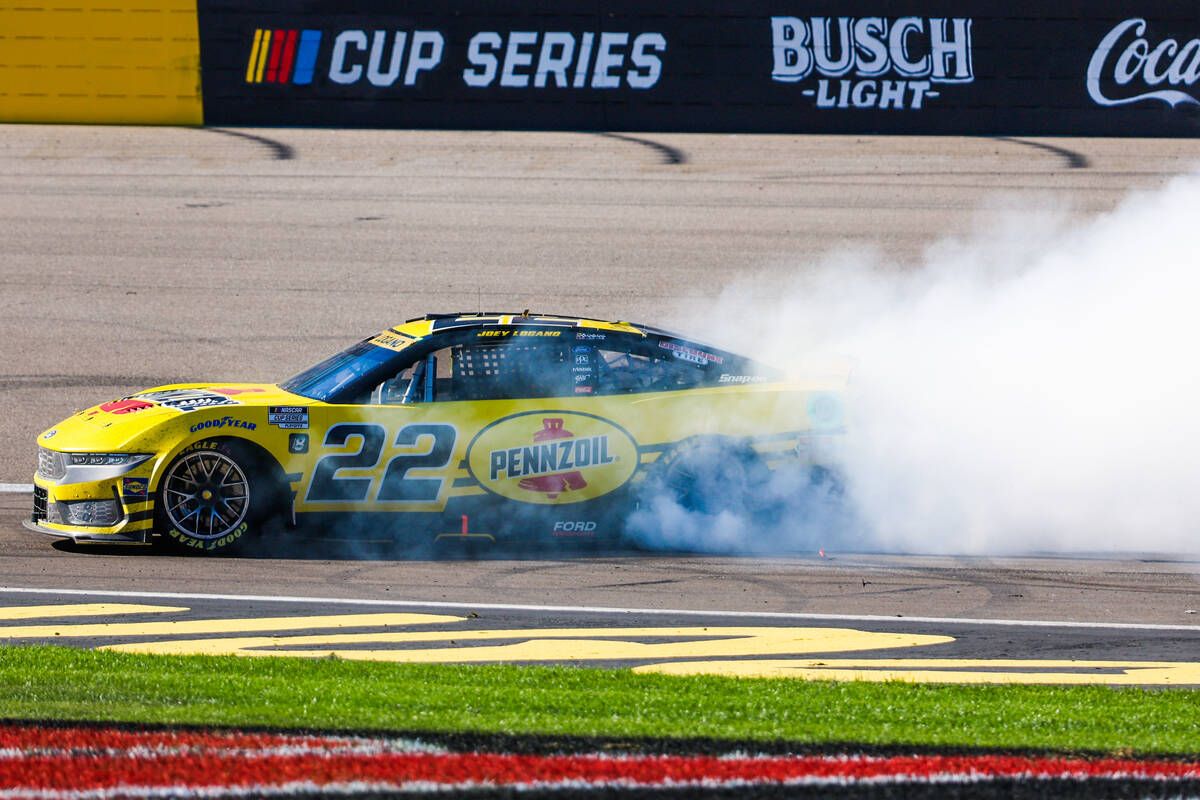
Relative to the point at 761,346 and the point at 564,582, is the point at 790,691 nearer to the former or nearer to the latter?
the point at 564,582

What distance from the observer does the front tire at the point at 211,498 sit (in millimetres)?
8180

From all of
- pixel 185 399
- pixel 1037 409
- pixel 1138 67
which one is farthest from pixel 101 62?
pixel 1037 409

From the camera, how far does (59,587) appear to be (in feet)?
25.4

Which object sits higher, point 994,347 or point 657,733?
point 994,347

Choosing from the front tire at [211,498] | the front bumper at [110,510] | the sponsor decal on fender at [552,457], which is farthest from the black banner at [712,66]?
the front bumper at [110,510]

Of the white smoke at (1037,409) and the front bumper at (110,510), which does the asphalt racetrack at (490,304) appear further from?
the white smoke at (1037,409)

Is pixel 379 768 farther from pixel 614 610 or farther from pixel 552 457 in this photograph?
pixel 552 457

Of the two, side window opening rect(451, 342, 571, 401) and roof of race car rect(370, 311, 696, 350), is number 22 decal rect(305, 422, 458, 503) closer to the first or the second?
side window opening rect(451, 342, 571, 401)

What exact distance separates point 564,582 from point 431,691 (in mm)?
2300

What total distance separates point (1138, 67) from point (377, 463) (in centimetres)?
1389

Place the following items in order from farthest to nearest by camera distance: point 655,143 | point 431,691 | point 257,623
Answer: point 655,143
point 257,623
point 431,691

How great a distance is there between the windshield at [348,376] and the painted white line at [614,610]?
134 centimetres

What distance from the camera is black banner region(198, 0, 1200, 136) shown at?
18488 mm

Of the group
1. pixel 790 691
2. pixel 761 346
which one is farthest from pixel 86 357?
pixel 790 691
